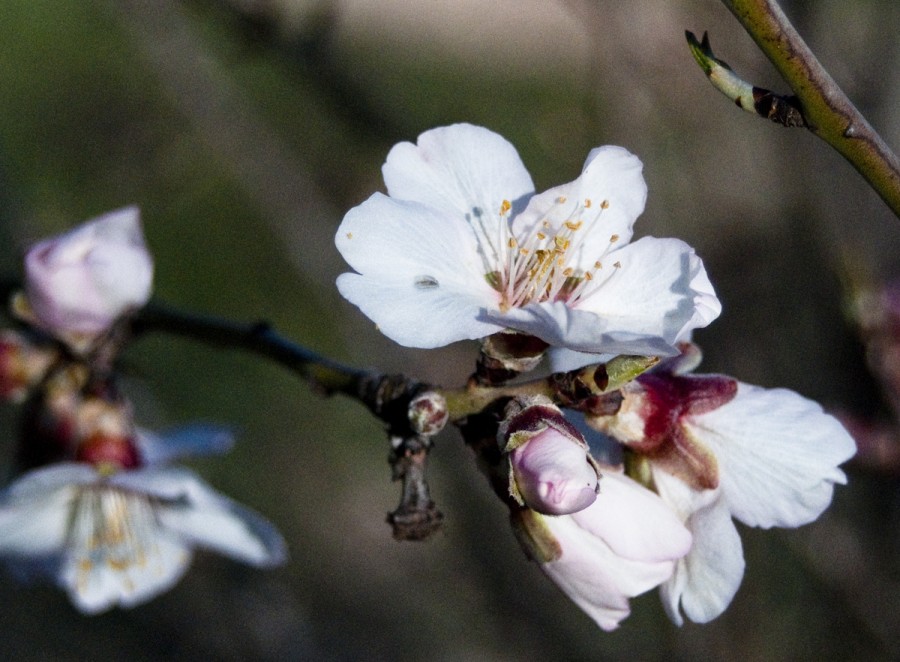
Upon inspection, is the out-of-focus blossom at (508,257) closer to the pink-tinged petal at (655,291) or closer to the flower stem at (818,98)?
the pink-tinged petal at (655,291)

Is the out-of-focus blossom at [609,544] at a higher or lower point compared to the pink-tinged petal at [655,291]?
lower

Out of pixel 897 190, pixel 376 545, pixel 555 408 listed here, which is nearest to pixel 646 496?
pixel 555 408

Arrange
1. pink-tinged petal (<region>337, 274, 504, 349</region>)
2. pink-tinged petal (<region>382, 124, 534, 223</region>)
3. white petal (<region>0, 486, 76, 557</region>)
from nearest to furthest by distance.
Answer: pink-tinged petal (<region>337, 274, 504, 349</region>), pink-tinged petal (<region>382, 124, 534, 223</region>), white petal (<region>0, 486, 76, 557</region>)

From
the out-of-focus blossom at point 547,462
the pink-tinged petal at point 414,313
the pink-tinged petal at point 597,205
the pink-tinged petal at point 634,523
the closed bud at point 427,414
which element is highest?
the pink-tinged petal at point 597,205

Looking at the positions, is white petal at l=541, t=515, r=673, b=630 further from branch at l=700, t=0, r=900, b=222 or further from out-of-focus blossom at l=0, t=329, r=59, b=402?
out-of-focus blossom at l=0, t=329, r=59, b=402

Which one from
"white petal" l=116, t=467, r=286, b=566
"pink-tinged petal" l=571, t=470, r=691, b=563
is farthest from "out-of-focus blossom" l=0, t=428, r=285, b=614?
"pink-tinged petal" l=571, t=470, r=691, b=563

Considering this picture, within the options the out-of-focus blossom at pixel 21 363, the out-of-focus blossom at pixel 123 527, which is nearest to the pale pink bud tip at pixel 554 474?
the out-of-focus blossom at pixel 123 527
